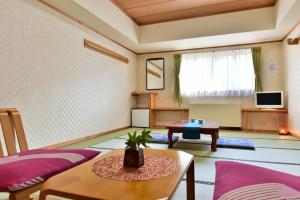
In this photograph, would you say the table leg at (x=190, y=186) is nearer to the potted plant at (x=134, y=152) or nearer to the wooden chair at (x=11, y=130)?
the potted plant at (x=134, y=152)

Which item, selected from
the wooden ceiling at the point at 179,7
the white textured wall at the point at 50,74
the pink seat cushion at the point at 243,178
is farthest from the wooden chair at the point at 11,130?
the wooden ceiling at the point at 179,7

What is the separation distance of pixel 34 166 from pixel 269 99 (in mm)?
4814

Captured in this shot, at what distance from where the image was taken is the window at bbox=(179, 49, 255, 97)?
4992mm

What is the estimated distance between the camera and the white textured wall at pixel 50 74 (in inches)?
97.7

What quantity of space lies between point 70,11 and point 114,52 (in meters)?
1.55

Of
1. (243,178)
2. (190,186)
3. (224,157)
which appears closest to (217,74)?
(224,157)

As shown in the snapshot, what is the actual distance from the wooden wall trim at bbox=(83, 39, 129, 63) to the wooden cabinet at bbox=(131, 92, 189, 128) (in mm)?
1073

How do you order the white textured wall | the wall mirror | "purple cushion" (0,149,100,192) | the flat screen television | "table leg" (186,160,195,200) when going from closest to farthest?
"purple cushion" (0,149,100,192) → "table leg" (186,160,195,200) → the white textured wall → the flat screen television → the wall mirror

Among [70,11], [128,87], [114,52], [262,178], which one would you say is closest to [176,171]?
[262,178]

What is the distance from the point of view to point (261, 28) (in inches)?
159

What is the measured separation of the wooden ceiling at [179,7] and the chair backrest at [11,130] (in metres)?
2.88

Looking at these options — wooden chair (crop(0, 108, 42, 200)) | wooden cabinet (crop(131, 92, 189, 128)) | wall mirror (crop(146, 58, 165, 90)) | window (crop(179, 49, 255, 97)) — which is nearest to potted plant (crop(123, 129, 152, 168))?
wooden chair (crop(0, 108, 42, 200))

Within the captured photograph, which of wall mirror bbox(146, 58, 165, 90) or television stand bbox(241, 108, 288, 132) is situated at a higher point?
wall mirror bbox(146, 58, 165, 90)

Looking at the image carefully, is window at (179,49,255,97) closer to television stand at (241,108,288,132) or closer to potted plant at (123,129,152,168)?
television stand at (241,108,288,132)
